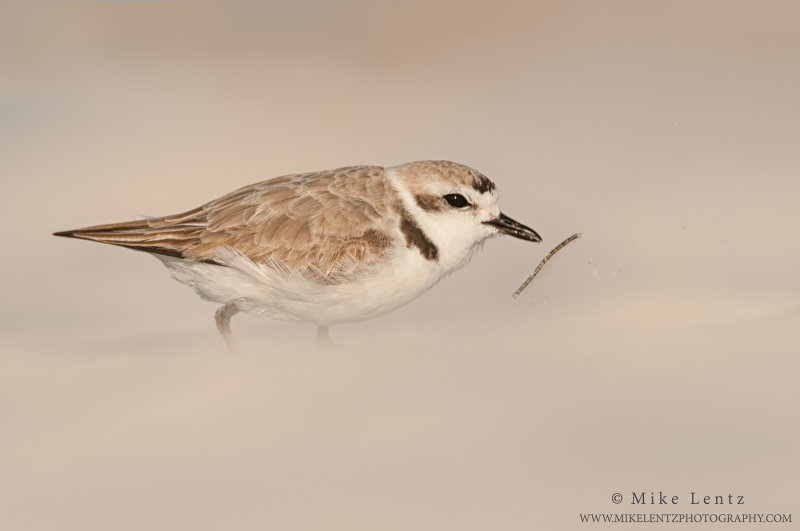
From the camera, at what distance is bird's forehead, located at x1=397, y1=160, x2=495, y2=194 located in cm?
598

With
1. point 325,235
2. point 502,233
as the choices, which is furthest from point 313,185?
point 502,233

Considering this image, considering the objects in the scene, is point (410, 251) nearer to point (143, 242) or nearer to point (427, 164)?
point (427, 164)

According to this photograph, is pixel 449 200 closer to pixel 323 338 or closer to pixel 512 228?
pixel 512 228

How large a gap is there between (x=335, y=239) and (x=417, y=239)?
0.49m

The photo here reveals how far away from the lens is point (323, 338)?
654 cm

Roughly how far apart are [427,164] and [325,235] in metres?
0.78

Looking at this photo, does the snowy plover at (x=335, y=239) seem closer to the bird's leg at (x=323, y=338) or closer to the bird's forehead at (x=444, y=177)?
the bird's forehead at (x=444, y=177)

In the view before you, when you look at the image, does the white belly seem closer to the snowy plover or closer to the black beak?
the snowy plover

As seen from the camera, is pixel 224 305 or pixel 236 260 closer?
pixel 236 260

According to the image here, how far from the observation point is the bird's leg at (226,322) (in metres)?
6.29

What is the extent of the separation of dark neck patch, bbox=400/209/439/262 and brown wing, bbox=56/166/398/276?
0.07m

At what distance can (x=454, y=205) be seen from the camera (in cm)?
602

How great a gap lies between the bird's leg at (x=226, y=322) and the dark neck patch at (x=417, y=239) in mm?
1220

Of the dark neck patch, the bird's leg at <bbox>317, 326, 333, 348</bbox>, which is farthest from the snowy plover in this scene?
the bird's leg at <bbox>317, 326, 333, 348</bbox>
